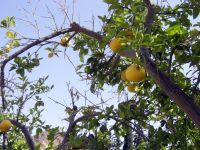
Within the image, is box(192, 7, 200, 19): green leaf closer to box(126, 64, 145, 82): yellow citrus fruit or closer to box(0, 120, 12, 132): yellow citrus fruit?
→ box(126, 64, 145, 82): yellow citrus fruit

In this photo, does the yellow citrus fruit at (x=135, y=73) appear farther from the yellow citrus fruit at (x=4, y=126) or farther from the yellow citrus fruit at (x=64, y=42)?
the yellow citrus fruit at (x=4, y=126)

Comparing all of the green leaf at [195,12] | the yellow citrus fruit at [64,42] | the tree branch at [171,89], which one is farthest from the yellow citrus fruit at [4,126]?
the green leaf at [195,12]

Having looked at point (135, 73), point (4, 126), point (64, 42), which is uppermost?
point (64, 42)

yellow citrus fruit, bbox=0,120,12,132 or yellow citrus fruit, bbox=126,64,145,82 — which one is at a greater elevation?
yellow citrus fruit, bbox=0,120,12,132

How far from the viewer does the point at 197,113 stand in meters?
2.04

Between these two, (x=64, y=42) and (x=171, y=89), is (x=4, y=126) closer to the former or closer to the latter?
(x=64, y=42)

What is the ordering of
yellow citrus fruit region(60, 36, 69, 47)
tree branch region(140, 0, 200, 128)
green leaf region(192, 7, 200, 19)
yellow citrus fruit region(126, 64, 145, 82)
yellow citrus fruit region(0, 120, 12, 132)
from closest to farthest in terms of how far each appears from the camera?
1. tree branch region(140, 0, 200, 128)
2. yellow citrus fruit region(126, 64, 145, 82)
3. green leaf region(192, 7, 200, 19)
4. yellow citrus fruit region(60, 36, 69, 47)
5. yellow citrus fruit region(0, 120, 12, 132)

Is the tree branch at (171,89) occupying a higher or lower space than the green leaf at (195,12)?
lower

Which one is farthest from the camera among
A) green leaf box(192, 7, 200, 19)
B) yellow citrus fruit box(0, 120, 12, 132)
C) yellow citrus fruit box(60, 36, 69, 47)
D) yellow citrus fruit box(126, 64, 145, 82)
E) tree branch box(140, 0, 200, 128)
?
yellow citrus fruit box(0, 120, 12, 132)

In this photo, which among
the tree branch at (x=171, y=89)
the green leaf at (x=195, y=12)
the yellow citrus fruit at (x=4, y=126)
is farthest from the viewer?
the yellow citrus fruit at (x=4, y=126)

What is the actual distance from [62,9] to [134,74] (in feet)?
4.15

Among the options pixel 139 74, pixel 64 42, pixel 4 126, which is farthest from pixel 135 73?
pixel 4 126

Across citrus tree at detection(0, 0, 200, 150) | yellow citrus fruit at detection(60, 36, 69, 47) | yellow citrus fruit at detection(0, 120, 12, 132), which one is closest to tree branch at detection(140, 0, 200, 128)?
citrus tree at detection(0, 0, 200, 150)

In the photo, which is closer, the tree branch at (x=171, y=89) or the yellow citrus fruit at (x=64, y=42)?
the tree branch at (x=171, y=89)
